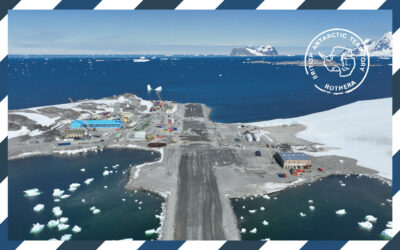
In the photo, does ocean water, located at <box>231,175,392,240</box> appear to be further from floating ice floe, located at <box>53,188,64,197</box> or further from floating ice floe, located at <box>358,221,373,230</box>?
floating ice floe, located at <box>53,188,64,197</box>

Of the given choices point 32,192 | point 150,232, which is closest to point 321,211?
point 150,232

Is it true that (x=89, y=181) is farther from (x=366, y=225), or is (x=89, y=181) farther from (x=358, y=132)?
(x=358, y=132)

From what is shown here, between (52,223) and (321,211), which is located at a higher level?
(321,211)

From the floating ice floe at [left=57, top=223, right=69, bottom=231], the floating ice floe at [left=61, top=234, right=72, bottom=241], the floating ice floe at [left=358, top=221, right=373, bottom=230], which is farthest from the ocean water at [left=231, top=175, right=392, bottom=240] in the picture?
the floating ice floe at [left=57, top=223, right=69, bottom=231]

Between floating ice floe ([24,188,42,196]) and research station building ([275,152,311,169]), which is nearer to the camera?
floating ice floe ([24,188,42,196])

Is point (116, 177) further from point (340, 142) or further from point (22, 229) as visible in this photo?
point (340, 142)

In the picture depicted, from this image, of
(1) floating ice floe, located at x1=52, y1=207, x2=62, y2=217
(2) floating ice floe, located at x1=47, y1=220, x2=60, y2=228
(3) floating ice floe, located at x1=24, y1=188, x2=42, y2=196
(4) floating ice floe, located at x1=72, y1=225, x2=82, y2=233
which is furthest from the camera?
(3) floating ice floe, located at x1=24, y1=188, x2=42, y2=196
